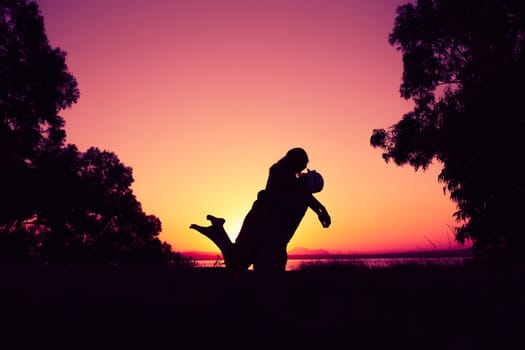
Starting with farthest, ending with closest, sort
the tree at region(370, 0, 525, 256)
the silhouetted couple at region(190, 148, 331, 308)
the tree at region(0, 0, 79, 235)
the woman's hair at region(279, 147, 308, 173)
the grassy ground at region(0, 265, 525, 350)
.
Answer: the tree at region(0, 0, 79, 235) → the tree at region(370, 0, 525, 256) → the woman's hair at region(279, 147, 308, 173) → the silhouetted couple at region(190, 148, 331, 308) → the grassy ground at region(0, 265, 525, 350)

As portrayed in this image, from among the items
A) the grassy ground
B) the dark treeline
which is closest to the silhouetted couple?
the grassy ground

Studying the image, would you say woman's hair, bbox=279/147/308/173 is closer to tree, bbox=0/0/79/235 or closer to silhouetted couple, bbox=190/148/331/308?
silhouetted couple, bbox=190/148/331/308

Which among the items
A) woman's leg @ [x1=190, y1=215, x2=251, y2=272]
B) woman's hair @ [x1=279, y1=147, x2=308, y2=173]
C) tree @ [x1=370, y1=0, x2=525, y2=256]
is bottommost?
woman's leg @ [x1=190, y1=215, x2=251, y2=272]

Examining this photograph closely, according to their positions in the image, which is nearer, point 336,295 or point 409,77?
point 336,295

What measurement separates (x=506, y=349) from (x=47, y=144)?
2131 cm

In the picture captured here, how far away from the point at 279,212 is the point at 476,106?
1033 cm

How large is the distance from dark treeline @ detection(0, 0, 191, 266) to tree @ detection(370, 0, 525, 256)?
1134 cm

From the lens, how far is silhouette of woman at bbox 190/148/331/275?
14.1 feet

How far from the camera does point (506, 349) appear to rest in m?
3.02

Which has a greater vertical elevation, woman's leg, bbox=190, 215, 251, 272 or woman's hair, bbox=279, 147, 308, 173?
woman's hair, bbox=279, 147, 308, 173

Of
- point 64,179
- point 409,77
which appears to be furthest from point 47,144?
point 409,77

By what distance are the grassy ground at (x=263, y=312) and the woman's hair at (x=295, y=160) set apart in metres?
1.55

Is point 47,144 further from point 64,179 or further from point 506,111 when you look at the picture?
point 506,111

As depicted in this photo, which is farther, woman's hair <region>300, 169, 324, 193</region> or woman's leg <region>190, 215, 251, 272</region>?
woman's leg <region>190, 215, 251, 272</region>
